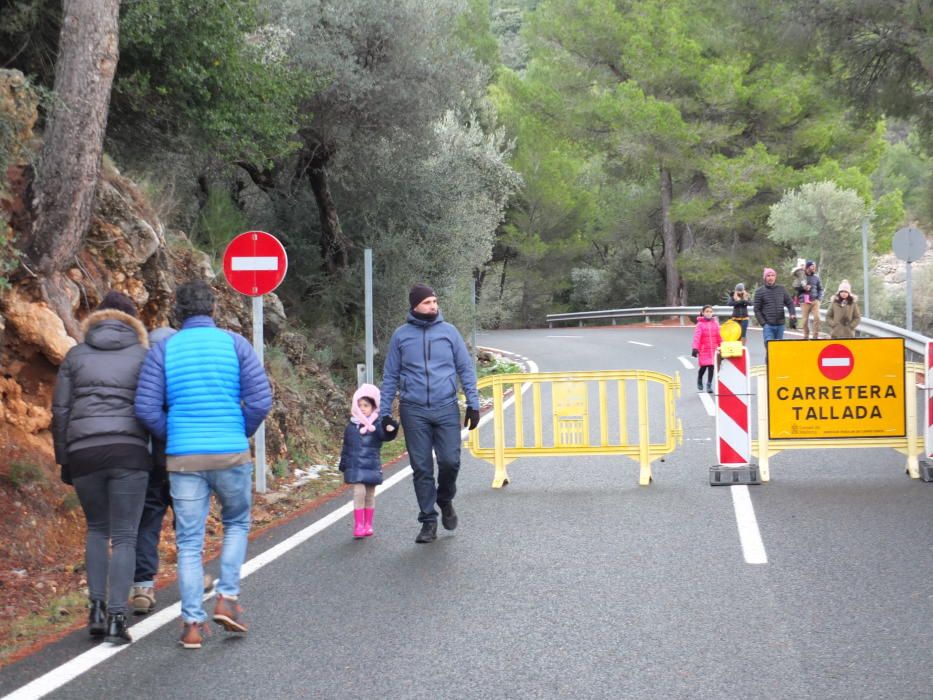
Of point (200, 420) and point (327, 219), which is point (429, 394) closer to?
point (200, 420)

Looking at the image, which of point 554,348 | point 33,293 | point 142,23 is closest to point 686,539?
point 33,293

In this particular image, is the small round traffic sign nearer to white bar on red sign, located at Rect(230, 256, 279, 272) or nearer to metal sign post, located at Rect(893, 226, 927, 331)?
white bar on red sign, located at Rect(230, 256, 279, 272)

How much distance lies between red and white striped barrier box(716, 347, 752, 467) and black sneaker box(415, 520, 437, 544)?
3.52 m

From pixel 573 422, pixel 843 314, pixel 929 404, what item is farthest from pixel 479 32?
pixel 929 404

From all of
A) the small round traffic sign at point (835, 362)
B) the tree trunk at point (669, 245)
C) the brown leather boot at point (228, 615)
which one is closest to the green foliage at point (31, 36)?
the brown leather boot at point (228, 615)

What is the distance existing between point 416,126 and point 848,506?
40.6 feet

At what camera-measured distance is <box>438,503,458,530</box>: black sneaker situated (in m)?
8.86

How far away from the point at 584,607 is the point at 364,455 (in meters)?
2.91

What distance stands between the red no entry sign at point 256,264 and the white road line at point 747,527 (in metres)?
4.69

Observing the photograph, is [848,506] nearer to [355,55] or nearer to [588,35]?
[355,55]

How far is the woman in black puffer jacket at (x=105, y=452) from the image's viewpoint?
242 inches

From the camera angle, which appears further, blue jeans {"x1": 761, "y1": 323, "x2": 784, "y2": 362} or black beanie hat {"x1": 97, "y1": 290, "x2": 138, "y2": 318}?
blue jeans {"x1": 761, "y1": 323, "x2": 784, "y2": 362}

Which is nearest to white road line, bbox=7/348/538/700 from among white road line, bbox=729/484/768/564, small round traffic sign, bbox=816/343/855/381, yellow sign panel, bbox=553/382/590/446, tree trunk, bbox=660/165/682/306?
yellow sign panel, bbox=553/382/590/446

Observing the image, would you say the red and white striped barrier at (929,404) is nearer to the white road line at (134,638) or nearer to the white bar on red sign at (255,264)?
the white road line at (134,638)
